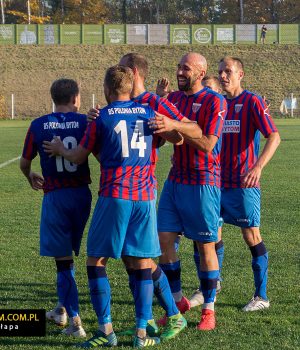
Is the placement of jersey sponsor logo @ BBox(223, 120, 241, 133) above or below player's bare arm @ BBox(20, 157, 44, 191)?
above

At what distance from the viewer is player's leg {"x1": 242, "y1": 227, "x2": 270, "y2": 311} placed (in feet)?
22.1

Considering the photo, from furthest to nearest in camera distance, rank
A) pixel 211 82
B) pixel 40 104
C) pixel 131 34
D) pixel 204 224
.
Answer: pixel 131 34 < pixel 40 104 < pixel 211 82 < pixel 204 224

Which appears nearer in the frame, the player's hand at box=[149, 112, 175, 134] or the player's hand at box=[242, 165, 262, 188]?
the player's hand at box=[149, 112, 175, 134]

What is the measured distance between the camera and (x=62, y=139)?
5.95m

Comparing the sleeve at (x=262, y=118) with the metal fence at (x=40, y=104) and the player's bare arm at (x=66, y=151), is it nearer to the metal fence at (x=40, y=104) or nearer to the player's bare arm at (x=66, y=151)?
the player's bare arm at (x=66, y=151)

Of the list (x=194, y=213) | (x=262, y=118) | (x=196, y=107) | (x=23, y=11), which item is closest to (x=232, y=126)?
(x=262, y=118)

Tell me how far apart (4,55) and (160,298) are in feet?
169

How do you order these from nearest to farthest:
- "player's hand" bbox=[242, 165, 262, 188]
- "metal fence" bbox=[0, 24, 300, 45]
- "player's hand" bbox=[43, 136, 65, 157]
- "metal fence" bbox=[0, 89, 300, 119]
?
"player's hand" bbox=[43, 136, 65, 157] < "player's hand" bbox=[242, 165, 262, 188] < "metal fence" bbox=[0, 89, 300, 119] < "metal fence" bbox=[0, 24, 300, 45]

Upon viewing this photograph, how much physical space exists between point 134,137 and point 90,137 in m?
0.29

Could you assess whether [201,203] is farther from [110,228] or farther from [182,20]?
[182,20]

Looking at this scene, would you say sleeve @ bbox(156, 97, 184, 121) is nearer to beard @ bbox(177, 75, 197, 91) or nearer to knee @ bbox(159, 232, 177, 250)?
beard @ bbox(177, 75, 197, 91)

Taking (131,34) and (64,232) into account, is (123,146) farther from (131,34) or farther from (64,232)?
(131,34)

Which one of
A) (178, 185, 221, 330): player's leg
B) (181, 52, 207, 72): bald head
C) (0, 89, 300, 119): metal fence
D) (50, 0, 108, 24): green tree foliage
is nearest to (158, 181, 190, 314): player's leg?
(178, 185, 221, 330): player's leg

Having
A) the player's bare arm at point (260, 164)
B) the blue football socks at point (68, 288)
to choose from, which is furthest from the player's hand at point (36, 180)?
the player's bare arm at point (260, 164)
